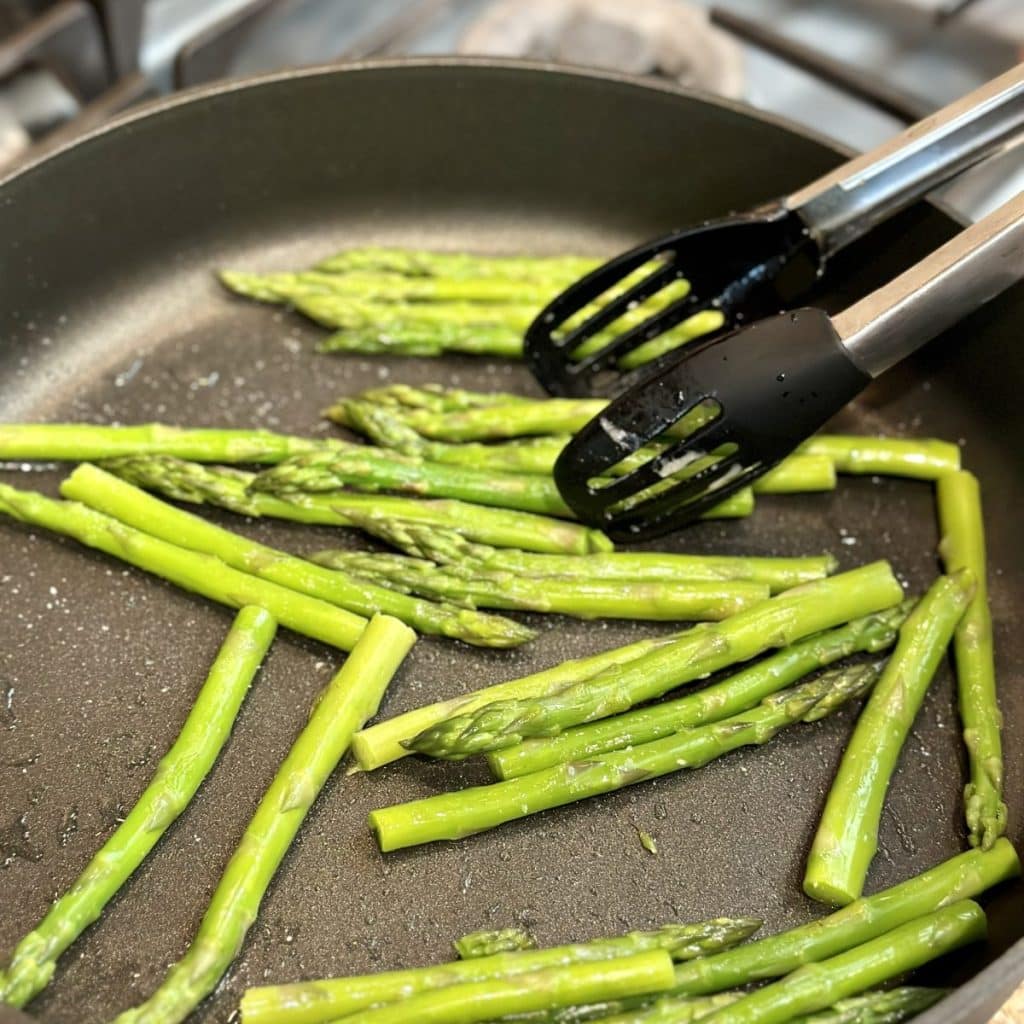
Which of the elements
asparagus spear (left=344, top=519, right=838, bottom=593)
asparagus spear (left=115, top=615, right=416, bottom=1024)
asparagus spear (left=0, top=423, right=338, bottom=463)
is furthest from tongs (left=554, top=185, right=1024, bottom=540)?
asparagus spear (left=0, top=423, right=338, bottom=463)

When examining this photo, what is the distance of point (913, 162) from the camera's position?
273cm

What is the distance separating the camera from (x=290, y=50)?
13.5 ft

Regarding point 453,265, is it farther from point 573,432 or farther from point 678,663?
point 678,663

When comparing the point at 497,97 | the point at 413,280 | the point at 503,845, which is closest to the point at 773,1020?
the point at 503,845

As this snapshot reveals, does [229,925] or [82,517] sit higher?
[82,517]

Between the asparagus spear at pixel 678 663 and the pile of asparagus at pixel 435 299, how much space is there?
95 cm

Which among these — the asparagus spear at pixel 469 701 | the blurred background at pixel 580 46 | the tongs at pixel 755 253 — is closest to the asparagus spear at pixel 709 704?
the asparagus spear at pixel 469 701

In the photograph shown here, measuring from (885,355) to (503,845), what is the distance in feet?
4.90

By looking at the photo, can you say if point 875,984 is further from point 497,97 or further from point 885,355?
point 497,97

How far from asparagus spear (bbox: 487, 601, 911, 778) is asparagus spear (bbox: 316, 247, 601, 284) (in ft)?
4.72

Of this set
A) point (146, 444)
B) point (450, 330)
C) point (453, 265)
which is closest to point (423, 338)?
point (450, 330)

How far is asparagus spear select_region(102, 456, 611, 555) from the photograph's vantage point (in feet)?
8.96

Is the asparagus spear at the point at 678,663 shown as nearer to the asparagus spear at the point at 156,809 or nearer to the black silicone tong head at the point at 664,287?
the asparagus spear at the point at 156,809

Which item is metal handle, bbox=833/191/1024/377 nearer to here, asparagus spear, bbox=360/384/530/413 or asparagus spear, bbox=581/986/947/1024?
asparagus spear, bbox=360/384/530/413
